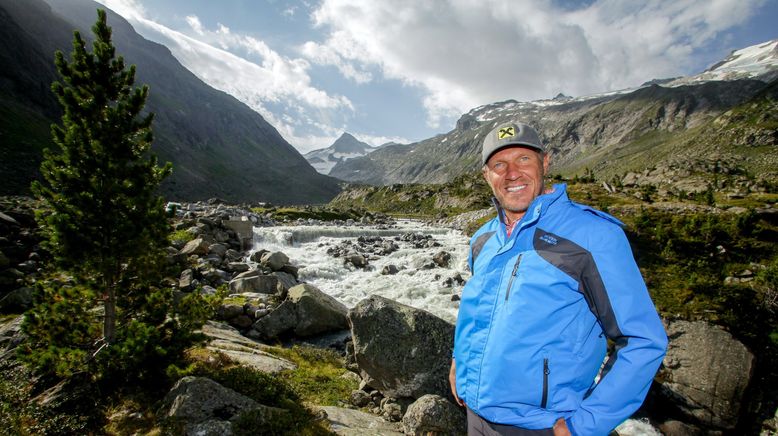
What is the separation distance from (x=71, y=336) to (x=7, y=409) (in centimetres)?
146

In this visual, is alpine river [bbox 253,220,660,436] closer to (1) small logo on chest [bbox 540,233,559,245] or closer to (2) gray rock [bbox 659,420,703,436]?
(2) gray rock [bbox 659,420,703,436]

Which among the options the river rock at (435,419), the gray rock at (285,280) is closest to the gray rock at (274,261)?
the gray rock at (285,280)

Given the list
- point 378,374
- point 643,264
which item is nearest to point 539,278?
point 378,374

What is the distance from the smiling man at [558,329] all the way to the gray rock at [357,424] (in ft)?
14.7

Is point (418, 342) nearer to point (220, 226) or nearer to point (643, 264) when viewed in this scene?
point (643, 264)

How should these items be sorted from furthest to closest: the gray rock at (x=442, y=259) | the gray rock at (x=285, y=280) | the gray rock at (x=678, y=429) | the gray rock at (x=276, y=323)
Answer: the gray rock at (x=442, y=259), the gray rock at (x=285, y=280), the gray rock at (x=276, y=323), the gray rock at (x=678, y=429)

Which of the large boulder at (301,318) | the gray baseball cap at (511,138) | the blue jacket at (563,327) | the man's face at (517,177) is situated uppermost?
the gray baseball cap at (511,138)

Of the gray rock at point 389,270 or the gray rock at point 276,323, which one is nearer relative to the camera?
the gray rock at point 276,323

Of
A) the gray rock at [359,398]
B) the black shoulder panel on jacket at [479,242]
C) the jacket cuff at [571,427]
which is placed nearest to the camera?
the jacket cuff at [571,427]

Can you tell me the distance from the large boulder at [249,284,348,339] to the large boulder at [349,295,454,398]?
6.54 m

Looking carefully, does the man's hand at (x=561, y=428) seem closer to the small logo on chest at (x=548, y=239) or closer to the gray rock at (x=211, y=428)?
the small logo on chest at (x=548, y=239)

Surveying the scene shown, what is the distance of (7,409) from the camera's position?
19.7 ft

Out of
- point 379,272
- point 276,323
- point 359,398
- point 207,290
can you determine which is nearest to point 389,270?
point 379,272

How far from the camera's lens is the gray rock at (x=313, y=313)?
1598cm
